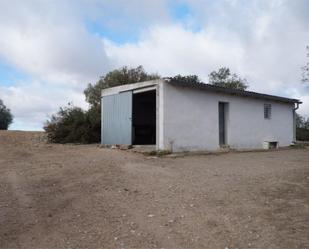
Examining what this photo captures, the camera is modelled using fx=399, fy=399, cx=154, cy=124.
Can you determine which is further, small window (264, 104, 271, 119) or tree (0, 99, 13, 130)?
tree (0, 99, 13, 130)

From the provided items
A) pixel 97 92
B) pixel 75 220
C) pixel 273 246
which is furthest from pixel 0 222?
pixel 97 92

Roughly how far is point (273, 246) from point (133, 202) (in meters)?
3.04

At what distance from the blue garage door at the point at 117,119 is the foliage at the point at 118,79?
41.2 feet

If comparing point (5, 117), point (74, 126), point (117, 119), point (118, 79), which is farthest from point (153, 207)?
point (5, 117)

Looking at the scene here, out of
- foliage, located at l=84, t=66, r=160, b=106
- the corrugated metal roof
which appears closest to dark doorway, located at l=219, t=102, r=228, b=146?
the corrugated metal roof

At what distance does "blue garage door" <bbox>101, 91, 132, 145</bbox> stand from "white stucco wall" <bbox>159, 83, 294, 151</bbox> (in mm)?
2328

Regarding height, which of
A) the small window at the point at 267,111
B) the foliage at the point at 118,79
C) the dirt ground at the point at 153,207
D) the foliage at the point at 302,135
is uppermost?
the foliage at the point at 118,79

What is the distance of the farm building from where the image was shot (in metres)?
16.4

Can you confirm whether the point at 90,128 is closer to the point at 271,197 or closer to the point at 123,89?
the point at 123,89

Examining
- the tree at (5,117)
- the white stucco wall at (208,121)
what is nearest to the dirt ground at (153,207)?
the white stucco wall at (208,121)

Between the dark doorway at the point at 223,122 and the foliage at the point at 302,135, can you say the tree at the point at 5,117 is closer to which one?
the foliage at the point at 302,135

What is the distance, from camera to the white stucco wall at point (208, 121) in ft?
53.8

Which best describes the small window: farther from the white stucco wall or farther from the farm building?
the white stucco wall

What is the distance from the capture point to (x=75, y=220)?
6.64m
